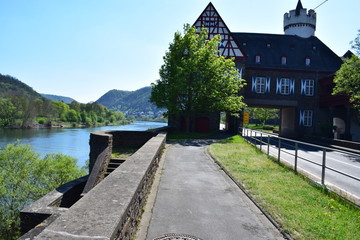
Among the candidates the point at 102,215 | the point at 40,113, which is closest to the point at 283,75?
the point at 102,215

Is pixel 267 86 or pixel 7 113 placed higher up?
pixel 267 86

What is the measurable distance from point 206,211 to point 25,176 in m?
23.4

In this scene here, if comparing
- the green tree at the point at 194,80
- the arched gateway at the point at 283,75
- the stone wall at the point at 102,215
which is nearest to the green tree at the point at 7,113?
the green tree at the point at 194,80

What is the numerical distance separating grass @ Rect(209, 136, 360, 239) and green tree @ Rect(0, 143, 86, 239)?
64.4 feet

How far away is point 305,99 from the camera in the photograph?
33000 mm

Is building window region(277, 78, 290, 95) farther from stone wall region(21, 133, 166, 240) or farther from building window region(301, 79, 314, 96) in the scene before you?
stone wall region(21, 133, 166, 240)

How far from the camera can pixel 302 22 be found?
132 feet

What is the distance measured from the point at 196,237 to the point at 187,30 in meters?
25.3

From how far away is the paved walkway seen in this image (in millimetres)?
4617

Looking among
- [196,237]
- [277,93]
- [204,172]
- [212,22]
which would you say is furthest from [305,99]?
[196,237]

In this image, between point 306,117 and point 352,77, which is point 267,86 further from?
point 352,77

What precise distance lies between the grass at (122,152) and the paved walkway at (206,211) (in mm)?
7660

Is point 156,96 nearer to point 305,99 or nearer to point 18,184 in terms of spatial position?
point 18,184

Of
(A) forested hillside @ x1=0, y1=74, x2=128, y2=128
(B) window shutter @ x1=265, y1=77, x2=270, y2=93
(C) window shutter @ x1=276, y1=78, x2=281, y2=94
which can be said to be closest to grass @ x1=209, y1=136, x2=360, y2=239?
(B) window shutter @ x1=265, y1=77, x2=270, y2=93
